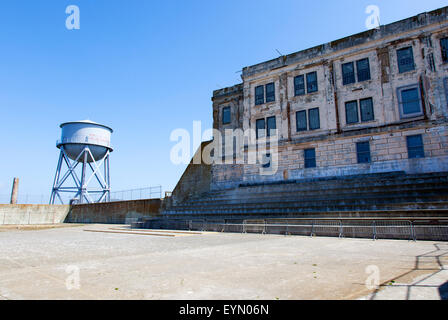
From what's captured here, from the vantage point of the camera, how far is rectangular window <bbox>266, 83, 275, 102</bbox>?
27.5 m

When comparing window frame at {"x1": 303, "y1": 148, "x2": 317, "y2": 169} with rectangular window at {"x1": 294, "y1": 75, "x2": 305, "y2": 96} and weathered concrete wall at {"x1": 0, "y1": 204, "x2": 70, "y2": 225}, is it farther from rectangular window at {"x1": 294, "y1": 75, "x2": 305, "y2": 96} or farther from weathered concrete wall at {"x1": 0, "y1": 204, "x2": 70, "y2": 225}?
weathered concrete wall at {"x1": 0, "y1": 204, "x2": 70, "y2": 225}

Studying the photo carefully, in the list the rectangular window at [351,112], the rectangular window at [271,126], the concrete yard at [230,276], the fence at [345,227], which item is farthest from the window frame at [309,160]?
the concrete yard at [230,276]

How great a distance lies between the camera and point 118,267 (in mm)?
6312

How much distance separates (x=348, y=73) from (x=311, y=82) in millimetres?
3093

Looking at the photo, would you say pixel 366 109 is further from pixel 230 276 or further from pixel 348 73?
pixel 230 276

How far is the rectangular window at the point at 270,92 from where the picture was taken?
27500mm

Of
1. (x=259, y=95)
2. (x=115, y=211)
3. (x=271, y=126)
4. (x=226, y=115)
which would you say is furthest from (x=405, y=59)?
(x=115, y=211)

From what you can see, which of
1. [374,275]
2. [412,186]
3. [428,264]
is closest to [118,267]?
[374,275]

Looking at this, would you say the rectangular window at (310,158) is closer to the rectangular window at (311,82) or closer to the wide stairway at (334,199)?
the wide stairway at (334,199)

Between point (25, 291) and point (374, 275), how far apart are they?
5751mm

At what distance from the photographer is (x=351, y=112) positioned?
76.5ft

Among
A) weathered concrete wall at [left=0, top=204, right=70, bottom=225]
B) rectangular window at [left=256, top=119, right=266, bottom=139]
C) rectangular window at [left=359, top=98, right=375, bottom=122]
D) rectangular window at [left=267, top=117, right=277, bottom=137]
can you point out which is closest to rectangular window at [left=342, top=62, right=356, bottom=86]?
rectangular window at [left=359, top=98, right=375, bottom=122]

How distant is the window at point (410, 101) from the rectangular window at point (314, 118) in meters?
6.12
